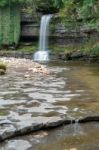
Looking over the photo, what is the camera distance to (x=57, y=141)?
7.03 meters

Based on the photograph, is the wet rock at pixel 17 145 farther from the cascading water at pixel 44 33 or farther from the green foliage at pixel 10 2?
the green foliage at pixel 10 2

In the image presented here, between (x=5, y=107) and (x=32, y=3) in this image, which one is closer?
(x=5, y=107)

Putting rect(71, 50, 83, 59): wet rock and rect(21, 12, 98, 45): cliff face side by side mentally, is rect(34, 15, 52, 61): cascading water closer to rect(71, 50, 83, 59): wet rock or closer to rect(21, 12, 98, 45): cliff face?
rect(21, 12, 98, 45): cliff face

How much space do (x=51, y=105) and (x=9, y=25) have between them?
21.7 metres

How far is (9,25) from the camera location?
3081 centimetres

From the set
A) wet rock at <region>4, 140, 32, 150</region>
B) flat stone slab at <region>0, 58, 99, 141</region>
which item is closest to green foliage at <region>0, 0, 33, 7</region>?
flat stone slab at <region>0, 58, 99, 141</region>

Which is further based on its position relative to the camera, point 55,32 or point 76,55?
point 55,32

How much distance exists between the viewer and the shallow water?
22.9ft

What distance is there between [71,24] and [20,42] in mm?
4375

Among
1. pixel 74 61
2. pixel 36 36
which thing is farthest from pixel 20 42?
pixel 74 61

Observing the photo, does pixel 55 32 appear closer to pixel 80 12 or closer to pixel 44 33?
pixel 44 33

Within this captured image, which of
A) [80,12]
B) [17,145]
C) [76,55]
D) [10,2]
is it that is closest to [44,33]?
[10,2]

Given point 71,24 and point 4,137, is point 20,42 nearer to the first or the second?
point 71,24

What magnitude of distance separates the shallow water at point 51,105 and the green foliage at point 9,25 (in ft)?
48.0
